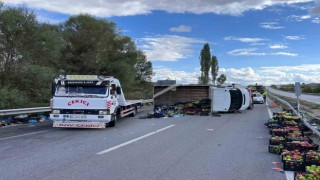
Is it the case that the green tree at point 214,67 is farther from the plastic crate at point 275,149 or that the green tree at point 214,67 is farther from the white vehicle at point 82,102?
the plastic crate at point 275,149

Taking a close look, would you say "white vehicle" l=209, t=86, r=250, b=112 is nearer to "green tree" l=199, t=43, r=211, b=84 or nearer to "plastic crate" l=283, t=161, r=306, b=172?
"plastic crate" l=283, t=161, r=306, b=172

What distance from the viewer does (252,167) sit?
781 centimetres

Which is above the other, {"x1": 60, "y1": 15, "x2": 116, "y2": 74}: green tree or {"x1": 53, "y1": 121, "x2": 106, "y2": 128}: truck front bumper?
{"x1": 60, "y1": 15, "x2": 116, "y2": 74}: green tree

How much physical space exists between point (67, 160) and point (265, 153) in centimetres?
503

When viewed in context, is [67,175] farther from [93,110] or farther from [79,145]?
[93,110]

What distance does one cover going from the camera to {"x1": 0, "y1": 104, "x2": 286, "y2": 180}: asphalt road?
7.02 m

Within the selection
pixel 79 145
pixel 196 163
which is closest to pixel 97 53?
pixel 79 145

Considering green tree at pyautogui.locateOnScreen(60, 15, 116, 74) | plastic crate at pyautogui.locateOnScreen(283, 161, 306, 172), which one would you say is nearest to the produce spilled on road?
plastic crate at pyautogui.locateOnScreen(283, 161, 306, 172)

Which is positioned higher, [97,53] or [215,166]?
[97,53]

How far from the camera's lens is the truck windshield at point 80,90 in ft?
49.9

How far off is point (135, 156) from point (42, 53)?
771 inches

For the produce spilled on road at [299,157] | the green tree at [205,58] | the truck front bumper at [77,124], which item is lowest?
the produce spilled on road at [299,157]

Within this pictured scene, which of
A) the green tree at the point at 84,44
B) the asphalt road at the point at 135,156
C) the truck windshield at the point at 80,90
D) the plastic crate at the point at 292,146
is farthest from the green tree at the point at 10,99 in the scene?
the green tree at the point at 84,44

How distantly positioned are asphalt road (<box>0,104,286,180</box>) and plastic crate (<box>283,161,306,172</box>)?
305mm
